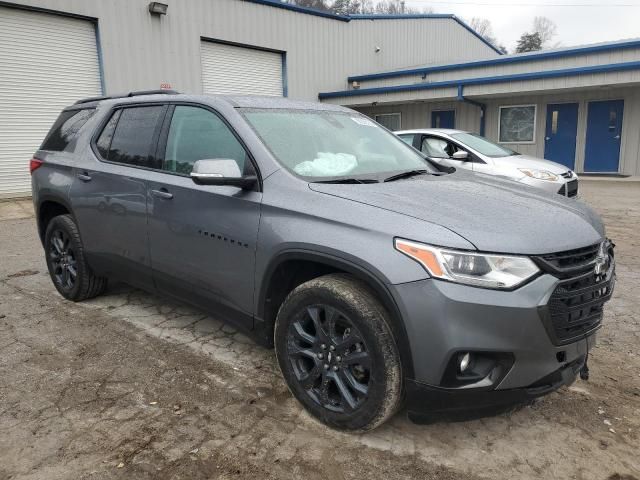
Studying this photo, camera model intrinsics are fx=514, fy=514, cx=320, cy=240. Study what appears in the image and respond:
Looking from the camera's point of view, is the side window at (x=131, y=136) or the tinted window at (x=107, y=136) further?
the tinted window at (x=107, y=136)

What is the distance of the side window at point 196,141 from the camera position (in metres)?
3.21

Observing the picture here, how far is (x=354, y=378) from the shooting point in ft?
8.48

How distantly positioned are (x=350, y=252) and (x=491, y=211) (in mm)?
744

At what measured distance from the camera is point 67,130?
4695 millimetres

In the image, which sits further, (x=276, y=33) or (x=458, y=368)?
(x=276, y=33)

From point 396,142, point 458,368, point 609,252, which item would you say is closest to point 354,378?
point 458,368

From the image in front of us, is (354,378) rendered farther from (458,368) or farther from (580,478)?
(580,478)

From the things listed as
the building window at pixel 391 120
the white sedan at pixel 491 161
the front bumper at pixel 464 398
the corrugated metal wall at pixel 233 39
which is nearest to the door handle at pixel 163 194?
the front bumper at pixel 464 398

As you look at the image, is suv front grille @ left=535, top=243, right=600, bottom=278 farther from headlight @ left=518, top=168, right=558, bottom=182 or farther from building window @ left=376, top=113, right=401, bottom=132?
building window @ left=376, top=113, right=401, bottom=132

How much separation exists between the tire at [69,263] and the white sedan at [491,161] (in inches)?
207

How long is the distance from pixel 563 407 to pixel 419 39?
25.4m

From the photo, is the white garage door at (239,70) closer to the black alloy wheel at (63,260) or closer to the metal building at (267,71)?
the metal building at (267,71)

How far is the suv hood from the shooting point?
7.61 ft

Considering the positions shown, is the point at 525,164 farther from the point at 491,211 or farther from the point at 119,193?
the point at 119,193
